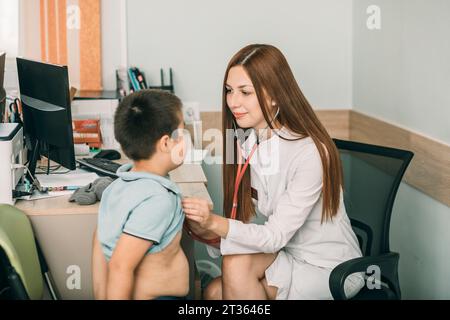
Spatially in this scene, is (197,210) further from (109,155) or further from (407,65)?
(407,65)

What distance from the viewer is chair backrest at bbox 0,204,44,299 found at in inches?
68.0

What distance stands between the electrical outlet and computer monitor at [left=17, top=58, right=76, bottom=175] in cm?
96

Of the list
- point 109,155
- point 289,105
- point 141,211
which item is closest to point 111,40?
point 109,155

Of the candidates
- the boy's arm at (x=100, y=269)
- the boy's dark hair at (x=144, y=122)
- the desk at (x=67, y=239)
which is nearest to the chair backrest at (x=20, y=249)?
→ the desk at (x=67, y=239)

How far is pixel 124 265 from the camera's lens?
1.65m

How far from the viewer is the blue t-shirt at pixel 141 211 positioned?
1684mm

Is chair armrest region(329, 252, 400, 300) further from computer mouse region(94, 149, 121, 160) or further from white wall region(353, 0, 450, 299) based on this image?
computer mouse region(94, 149, 121, 160)

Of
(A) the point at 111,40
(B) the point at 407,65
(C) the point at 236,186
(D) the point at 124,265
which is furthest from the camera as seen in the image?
(A) the point at 111,40

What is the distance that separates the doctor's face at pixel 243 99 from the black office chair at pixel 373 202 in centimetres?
38

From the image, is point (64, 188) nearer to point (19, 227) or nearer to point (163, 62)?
A: point (19, 227)

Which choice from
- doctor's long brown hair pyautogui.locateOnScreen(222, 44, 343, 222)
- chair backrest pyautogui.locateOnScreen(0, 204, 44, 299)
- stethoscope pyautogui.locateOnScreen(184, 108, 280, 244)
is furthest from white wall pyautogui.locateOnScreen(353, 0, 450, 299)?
chair backrest pyautogui.locateOnScreen(0, 204, 44, 299)

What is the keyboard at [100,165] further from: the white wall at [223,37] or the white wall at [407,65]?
the white wall at [407,65]

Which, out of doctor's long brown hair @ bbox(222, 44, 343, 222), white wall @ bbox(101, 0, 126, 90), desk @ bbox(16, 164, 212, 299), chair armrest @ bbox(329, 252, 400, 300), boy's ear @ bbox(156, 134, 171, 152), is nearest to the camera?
boy's ear @ bbox(156, 134, 171, 152)

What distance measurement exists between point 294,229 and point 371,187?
1.32 feet
